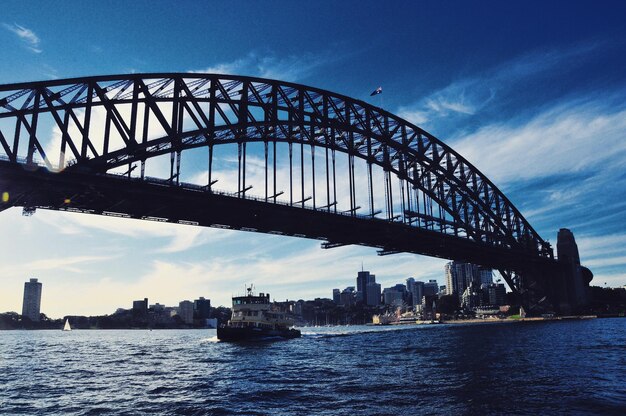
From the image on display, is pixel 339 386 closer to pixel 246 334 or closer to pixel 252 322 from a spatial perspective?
pixel 246 334

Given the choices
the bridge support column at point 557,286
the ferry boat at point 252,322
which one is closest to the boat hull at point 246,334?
the ferry boat at point 252,322

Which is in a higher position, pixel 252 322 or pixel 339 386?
pixel 252 322

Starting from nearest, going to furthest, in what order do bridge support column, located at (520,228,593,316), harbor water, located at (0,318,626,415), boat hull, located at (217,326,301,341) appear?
harbor water, located at (0,318,626,415), boat hull, located at (217,326,301,341), bridge support column, located at (520,228,593,316)

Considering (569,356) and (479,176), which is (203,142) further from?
(479,176)

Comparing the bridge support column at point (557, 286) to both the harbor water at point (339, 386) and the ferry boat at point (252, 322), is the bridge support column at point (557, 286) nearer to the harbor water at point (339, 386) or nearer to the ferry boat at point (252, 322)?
the ferry boat at point (252, 322)

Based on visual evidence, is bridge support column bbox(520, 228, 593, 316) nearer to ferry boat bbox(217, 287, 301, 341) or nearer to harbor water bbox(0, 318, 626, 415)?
ferry boat bbox(217, 287, 301, 341)

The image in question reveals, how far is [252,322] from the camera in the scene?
76000 millimetres

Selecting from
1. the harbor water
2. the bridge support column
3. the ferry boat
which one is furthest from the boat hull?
the bridge support column

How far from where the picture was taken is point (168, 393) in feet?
87.4

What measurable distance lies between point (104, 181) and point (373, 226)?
42.7m

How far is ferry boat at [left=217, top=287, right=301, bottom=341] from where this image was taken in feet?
238

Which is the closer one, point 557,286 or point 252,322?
point 252,322

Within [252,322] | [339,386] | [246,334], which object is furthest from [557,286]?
[339,386]

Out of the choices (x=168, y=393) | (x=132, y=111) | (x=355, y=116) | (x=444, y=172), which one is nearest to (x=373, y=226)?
(x=355, y=116)
